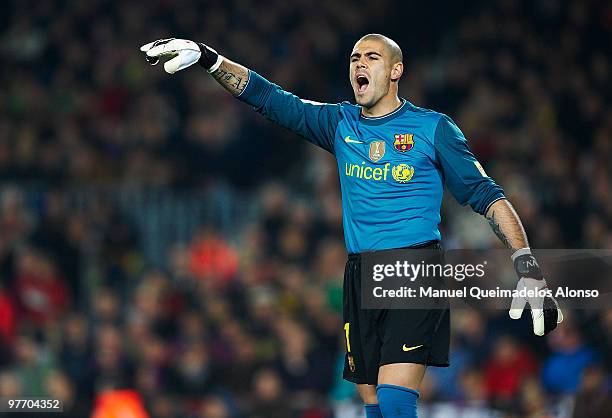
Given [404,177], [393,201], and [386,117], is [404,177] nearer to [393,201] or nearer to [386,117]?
[393,201]

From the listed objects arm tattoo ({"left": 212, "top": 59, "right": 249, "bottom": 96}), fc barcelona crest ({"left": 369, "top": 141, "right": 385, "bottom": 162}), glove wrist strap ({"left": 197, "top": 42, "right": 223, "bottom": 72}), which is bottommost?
fc barcelona crest ({"left": 369, "top": 141, "right": 385, "bottom": 162})

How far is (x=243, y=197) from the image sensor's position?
1341 centimetres

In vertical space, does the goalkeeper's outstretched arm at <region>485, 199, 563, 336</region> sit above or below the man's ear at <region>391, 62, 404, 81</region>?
below

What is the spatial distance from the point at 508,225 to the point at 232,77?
5.52ft

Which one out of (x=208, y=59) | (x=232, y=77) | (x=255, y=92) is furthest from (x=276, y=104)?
(x=208, y=59)

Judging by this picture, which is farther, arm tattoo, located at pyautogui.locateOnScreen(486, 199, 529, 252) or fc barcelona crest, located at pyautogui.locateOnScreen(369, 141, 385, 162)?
fc barcelona crest, located at pyautogui.locateOnScreen(369, 141, 385, 162)

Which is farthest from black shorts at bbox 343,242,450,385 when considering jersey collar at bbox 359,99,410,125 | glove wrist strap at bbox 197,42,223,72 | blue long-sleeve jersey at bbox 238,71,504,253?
glove wrist strap at bbox 197,42,223,72

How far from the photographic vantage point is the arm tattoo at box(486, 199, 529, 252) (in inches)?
234

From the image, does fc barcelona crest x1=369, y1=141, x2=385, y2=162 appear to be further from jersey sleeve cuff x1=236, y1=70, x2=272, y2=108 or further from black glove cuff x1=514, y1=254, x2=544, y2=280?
black glove cuff x1=514, y1=254, x2=544, y2=280

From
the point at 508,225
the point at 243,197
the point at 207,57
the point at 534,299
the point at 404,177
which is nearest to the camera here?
the point at 534,299

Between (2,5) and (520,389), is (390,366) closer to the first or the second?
(520,389)

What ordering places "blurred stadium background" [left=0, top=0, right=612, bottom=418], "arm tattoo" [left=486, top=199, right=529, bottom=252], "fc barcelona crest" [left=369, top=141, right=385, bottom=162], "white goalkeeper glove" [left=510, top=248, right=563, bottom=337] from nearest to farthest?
"white goalkeeper glove" [left=510, top=248, right=563, bottom=337] → "arm tattoo" [left=486, top=199, right=529, bottom=252] → "fc barcelona crest" [left=369, top=141, right=385, bottom=162] → "blurred stadium background" [left=0, top=0, right=612, bottom=418]

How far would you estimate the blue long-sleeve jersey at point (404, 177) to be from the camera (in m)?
6.09

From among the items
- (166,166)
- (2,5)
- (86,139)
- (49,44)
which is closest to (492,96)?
(166,166)
